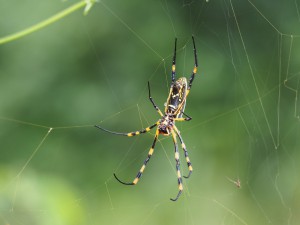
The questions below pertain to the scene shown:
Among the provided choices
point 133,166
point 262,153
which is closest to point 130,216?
point 133,166

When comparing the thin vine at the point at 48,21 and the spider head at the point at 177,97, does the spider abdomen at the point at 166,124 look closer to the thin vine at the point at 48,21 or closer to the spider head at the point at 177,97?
the spider head at the point at 177,97

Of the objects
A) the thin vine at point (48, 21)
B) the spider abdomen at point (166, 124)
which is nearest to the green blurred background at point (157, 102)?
the spider abdomen at point (166, 124)

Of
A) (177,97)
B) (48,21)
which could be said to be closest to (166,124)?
(177,97)

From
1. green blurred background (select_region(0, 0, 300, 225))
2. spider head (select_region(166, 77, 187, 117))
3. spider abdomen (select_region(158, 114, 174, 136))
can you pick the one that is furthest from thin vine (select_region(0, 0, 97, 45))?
green blurred background (select_region(0, 0, 300, 225))

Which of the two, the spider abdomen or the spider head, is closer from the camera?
the spider head

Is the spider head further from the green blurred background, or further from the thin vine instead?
the thin vine

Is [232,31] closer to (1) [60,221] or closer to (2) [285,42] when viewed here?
(2) [285,42]
